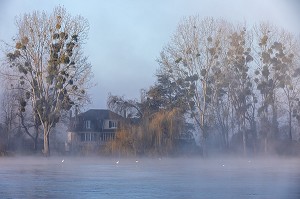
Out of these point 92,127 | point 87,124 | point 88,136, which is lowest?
point 88,136

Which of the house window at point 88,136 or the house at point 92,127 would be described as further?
the house window at point 88,136

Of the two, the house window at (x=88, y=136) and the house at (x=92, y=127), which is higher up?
the house at (x=92, y=127)

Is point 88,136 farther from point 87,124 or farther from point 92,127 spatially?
point 87,124

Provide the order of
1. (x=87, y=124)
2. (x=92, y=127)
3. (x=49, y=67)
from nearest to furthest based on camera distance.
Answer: (x=49, y=67), (x=87, y=124), (x=92, y=127)

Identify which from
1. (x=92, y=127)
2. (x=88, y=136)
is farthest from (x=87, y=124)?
(x=88, y=136)

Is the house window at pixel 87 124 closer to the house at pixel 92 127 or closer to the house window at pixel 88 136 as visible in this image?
the house at pixel 92 127

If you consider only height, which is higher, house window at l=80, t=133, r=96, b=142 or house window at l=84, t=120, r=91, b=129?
house window at l=84, t=120, r=91, b=129

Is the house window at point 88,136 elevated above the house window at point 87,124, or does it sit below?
below

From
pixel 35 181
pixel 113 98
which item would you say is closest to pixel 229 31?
pixel 113 98

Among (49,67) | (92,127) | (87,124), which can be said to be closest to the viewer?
(49,67)

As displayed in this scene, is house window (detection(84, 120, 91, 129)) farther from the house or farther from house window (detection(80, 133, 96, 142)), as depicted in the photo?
house window (detection(80, 133, 96, 142))

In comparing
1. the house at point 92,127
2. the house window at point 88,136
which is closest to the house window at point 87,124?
the house at point 92,127

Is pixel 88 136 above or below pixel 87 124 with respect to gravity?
below

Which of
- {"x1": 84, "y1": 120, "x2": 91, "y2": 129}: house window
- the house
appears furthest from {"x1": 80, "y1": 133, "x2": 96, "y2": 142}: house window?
{"x1": 84, "y1": 120, "x2": 91, "y2": 129}: house window
